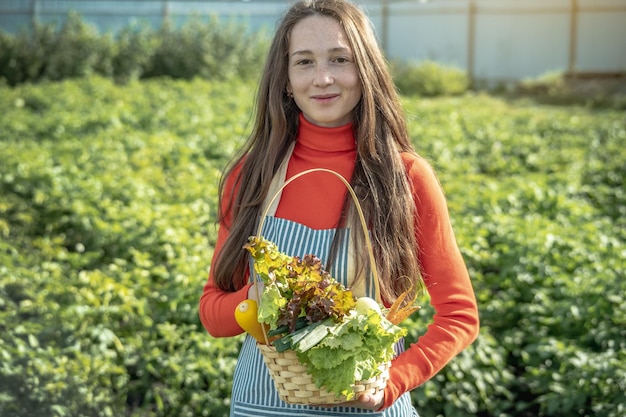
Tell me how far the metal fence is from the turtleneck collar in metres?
16.4

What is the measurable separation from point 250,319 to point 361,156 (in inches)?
18.6

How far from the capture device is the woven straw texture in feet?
5.32

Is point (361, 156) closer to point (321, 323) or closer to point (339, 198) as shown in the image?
point (339, 198)

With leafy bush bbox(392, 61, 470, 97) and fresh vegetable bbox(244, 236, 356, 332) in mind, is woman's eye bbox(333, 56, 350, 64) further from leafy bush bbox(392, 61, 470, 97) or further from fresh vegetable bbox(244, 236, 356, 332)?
leafy bush bbox(392, 61, 470, 97)

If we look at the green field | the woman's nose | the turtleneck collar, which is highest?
the woman's nose

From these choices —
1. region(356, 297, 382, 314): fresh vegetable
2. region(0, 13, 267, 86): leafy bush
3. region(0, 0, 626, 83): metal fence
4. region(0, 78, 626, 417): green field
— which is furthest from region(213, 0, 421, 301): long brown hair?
region(0, 0, 626, 83): metal fence

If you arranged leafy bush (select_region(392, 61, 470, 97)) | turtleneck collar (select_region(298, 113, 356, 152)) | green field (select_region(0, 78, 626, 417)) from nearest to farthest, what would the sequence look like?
turtleneck collar (select_region(298, 113, 356, 152))
green field (select_region(0, 78, 626, 417))
leafy bush (select_region(392, 61, 470, 97))

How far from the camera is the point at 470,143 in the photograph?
27.5 feet

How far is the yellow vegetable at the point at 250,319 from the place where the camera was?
1.73m

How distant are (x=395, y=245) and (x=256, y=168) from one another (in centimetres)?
38

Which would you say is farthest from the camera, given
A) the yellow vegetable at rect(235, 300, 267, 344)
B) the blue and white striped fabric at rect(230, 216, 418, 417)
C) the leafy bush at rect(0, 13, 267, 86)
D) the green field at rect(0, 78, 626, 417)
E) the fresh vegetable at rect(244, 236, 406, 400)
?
the leafy bush at rect(0, 13, 267, 86)

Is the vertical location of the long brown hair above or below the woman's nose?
below

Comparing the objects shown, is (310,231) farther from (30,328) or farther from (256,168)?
(30,328)

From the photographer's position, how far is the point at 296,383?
163 cm
